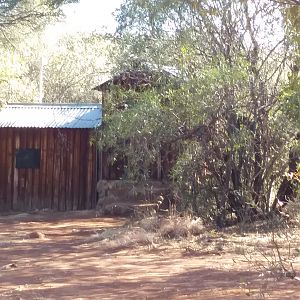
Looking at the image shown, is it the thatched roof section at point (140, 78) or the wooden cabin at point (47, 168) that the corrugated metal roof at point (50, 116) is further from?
the thatched roof section at point (140, 78)

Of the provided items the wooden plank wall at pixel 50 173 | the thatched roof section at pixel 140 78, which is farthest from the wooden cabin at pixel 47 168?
the thatched roof section at pixel 140 78

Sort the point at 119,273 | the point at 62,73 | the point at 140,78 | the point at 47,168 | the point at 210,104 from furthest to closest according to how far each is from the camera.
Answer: the point at 62,73, the point at 47,168, the point at 140,78, the point at 210,104, the point at 119,273

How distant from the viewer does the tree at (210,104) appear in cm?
1165

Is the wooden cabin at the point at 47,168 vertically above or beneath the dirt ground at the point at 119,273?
above

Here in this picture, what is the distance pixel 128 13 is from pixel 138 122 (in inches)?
100

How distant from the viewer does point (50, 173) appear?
19.7m

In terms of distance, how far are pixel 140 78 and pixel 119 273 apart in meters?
4.65

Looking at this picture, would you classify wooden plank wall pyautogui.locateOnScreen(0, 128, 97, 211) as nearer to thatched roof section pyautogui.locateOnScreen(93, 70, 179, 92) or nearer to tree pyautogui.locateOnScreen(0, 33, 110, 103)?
thatched roof section pyautogui.locateOnScreen(93, 70, 179, 92)

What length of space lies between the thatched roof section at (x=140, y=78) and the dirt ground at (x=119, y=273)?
299 cm

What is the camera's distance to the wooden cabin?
19625 millimetres

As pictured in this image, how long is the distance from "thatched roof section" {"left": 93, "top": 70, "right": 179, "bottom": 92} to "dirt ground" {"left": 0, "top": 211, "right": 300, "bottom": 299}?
2.99 meters

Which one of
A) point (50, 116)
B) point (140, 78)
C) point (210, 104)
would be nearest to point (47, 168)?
point (50, 116)

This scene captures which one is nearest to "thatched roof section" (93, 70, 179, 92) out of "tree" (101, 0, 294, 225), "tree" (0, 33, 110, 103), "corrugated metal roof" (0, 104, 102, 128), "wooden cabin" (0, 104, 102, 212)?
"tree" (101, 0, 294, 225)

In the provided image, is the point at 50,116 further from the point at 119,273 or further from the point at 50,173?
the point at 119,273
